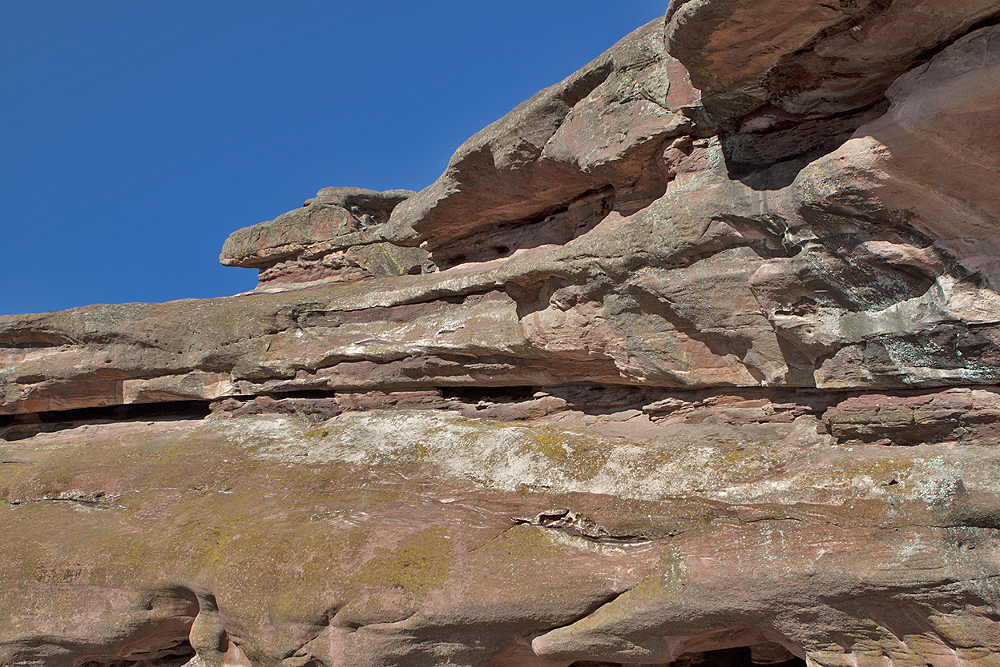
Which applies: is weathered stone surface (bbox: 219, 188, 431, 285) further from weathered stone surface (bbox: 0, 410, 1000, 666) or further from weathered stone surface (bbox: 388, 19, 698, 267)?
weathered stone surface (bbox: 0, 410, 1000, 666)

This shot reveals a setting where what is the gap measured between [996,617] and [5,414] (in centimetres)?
1287

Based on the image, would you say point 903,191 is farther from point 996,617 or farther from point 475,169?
point 475,169

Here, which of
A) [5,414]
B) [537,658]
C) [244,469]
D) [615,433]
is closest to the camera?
[537,658]

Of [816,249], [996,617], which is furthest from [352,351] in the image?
[996,617]

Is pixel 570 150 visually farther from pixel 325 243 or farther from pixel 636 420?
pixel 325 243

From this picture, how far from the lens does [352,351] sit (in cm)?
871

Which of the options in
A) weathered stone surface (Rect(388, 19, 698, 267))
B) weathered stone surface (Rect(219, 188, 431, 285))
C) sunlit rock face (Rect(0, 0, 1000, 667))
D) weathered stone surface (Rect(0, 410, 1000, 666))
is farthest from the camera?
weathered stone surface (Rect(219, 188, 431, 285))

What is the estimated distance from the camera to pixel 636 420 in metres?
7.16

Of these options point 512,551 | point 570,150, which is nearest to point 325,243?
point 570,150

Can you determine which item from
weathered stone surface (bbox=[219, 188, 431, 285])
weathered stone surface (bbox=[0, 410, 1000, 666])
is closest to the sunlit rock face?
weathered stone surface (bbox=[0, 410, 1000, 666])

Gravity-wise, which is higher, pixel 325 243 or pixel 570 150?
pixel 325 243

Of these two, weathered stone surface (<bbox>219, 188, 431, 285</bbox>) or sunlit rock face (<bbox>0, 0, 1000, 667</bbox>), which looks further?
weathered stone surface (<bbox>219, 188, 431, 285</bbox>)

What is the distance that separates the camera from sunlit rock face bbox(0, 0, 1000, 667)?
4.69 metres

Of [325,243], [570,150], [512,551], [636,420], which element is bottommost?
[512,551]
